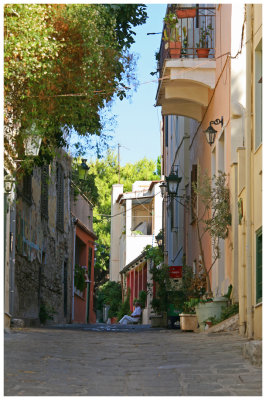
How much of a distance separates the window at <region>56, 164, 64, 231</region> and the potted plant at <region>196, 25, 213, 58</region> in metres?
9.86

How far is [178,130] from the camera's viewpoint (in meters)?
25.5

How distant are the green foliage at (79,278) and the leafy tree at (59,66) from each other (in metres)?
17.6

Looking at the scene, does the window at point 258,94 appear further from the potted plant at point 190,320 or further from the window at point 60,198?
the window at point 60,198

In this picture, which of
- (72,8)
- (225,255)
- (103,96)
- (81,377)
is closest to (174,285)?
(225,255)

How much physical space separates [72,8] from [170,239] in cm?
1524

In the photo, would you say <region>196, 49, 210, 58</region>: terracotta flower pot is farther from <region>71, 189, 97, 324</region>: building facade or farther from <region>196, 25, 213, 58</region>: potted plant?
<region>71, 189, 97, 324</region>: building facade

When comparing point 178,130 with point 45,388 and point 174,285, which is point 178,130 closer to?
point 174,285

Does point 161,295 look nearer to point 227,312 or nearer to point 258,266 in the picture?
point 227,312

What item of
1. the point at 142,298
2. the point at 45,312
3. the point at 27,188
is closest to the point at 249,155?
the point at 27,188

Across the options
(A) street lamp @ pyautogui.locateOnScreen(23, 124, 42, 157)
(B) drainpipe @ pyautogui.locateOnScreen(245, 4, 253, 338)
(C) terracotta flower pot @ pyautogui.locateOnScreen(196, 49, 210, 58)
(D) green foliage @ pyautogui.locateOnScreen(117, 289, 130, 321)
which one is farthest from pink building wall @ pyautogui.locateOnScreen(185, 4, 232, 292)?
(D) green foliage @ pyautogui.locateOnScreen(117, 289, 130, 321)

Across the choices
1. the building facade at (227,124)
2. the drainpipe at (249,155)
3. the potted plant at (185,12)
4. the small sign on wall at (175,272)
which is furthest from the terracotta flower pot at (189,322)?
the potted plant at (185,12)

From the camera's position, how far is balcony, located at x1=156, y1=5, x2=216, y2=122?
16.7 m

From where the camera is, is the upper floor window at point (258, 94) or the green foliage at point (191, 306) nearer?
the upper floor window at point (258, 94)

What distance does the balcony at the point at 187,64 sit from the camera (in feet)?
54.8
